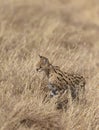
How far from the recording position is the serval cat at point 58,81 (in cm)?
688

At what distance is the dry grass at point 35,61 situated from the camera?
6277 mm

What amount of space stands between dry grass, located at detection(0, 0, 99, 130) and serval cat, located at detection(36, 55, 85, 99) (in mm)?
170

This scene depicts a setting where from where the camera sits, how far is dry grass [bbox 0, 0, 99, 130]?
6.28m

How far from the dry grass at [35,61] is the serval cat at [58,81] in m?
0.17

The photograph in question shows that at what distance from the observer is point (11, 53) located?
848 centimetres

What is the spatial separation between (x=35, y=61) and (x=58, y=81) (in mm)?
1124

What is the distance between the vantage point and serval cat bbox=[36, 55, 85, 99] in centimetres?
688

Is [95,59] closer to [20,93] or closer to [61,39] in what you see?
[61,39]

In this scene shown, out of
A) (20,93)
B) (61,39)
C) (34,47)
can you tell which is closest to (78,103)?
(20,93)

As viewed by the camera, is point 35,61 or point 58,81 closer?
point 58,81

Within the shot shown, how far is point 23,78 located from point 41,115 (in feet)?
3.72

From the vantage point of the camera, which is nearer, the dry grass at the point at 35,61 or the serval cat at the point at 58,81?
the dry grass at the point at 35,61

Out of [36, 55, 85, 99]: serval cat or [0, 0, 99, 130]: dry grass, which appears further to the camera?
[36, 55, 85, 99]: serval cat

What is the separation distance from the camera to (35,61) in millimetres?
7918
